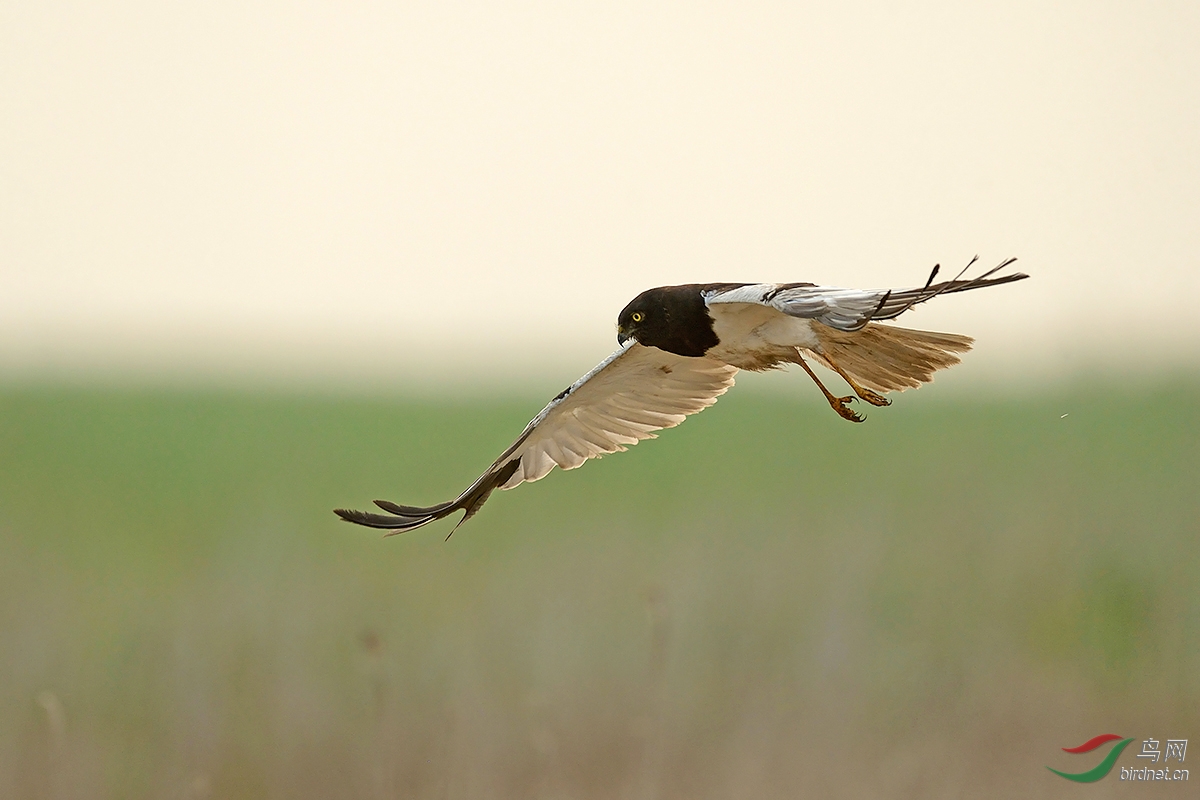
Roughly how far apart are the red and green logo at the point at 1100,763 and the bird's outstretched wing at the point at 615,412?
3753 millimetres

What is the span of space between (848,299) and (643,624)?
4.78 m

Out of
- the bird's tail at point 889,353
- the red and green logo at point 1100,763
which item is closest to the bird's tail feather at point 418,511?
the bird's tail at point 889,353

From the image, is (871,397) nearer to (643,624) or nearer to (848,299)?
(848,299)

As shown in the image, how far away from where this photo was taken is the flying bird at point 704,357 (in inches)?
134

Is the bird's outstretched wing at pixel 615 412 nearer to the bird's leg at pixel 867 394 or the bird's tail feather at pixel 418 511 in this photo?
the bird's tail feather at pixel 418 511

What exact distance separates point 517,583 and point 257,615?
1.86 m

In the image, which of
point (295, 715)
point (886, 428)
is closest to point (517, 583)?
point (295, 715)

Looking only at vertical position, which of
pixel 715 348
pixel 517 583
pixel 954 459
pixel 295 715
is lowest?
pixel 295 715

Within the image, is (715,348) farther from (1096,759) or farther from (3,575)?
(3,575)

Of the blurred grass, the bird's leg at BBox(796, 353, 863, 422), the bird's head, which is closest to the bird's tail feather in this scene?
the blurred grass

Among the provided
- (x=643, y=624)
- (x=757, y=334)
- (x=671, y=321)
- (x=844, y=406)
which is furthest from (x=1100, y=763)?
(x=671, y=321)

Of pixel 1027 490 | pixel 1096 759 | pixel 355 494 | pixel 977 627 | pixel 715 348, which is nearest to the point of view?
pixel 715 348

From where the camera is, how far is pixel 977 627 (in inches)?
301

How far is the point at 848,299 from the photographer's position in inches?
133
